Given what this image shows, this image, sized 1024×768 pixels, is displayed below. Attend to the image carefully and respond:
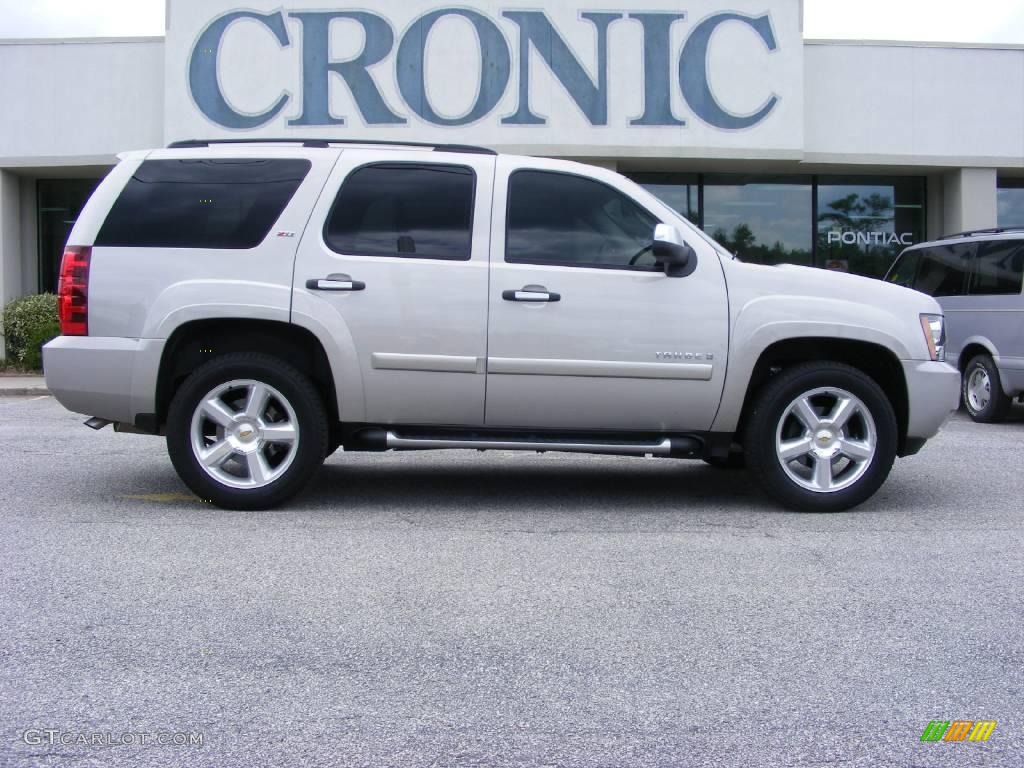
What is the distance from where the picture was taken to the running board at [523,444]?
5.99 m

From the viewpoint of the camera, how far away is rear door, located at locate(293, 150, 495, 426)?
5.89 m

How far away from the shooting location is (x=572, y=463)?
8.11 metres

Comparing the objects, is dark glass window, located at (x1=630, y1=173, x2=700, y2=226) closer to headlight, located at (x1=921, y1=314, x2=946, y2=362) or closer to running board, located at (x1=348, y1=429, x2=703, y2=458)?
headlight, located at (x1=921, y1=314, x2=946, y2=362)

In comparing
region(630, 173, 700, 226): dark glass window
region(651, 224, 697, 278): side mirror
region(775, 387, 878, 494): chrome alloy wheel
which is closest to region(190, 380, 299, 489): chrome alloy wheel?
region(651, 224, 697, 278): side mirror

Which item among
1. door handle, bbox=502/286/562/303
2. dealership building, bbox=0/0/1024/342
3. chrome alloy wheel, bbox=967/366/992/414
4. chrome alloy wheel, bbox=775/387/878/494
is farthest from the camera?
dealership building, bbox=0/0/1024/342

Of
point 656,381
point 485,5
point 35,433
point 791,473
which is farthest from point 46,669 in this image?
point 485,5

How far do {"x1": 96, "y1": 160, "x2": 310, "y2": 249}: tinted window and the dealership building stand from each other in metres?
10.0

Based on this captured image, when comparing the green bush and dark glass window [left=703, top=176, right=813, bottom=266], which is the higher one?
dark glass window [left=703, top=176, right=813, bottom=266]

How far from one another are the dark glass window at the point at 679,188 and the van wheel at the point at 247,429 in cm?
1295

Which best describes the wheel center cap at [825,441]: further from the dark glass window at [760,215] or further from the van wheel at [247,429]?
the dark glass window at [760,215]

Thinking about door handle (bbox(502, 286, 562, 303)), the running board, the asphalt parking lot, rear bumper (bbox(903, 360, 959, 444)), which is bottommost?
the asphalt parking lot

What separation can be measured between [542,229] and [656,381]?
3.57 ft
